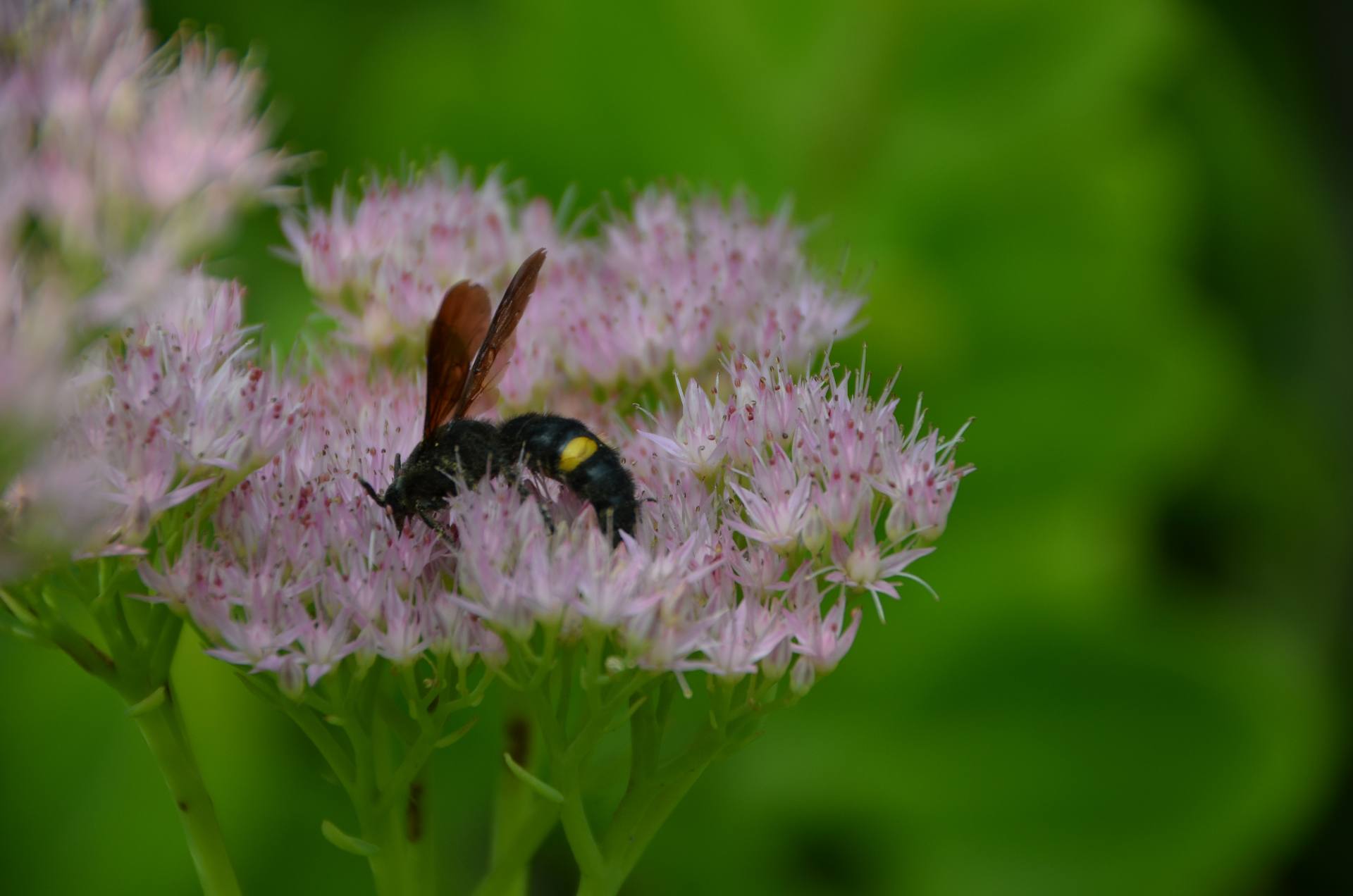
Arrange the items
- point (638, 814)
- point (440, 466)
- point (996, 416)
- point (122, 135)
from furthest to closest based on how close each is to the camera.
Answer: point (996, 416)
point (122, 135)
point (440, 466)
point (638, 814)

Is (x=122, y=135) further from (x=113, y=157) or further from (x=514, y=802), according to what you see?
(x=514, y=802)

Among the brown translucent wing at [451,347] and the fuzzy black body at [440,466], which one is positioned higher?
the brown translucent wing at [451,347]

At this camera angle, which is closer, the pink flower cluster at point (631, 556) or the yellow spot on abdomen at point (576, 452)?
the pink flower cluster at point (631, 556)

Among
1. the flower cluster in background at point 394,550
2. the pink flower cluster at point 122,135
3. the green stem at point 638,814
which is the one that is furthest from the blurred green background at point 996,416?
the green stem at point 638,814

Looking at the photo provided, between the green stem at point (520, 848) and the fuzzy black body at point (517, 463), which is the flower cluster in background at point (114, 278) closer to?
the fuzzy black body at point (517, 463)

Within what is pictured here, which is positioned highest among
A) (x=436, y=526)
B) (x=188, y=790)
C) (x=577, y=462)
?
(x=577, y=462)

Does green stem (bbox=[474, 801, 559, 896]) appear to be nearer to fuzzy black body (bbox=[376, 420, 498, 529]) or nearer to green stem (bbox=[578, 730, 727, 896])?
green stem (bbox=[578, 730, 727, 896])

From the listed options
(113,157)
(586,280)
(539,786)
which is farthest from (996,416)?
(539,786)
